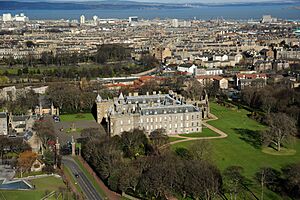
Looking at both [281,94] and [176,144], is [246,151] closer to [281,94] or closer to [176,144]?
[176,144]

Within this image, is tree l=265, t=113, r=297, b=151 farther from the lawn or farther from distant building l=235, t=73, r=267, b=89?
distant building l=235, t=73, r=267, b=89

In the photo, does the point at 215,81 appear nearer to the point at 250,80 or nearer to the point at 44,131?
the point at 250,80

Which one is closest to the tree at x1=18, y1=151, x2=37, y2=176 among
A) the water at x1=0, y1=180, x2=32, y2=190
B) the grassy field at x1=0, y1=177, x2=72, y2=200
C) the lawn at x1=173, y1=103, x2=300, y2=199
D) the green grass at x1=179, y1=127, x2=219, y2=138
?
the grassy field at x1=0, y1=177, x2=72, y2=200

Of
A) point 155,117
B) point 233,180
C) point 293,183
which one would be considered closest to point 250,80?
point 155,117

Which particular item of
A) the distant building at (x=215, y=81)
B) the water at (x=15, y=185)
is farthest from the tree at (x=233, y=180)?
the distant building at (x=215, y=81)

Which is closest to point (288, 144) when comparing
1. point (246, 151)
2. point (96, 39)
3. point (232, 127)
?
point (246, 151)

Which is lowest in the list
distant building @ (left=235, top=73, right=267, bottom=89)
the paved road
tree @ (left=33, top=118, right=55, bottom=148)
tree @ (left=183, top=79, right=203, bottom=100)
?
the paved road
